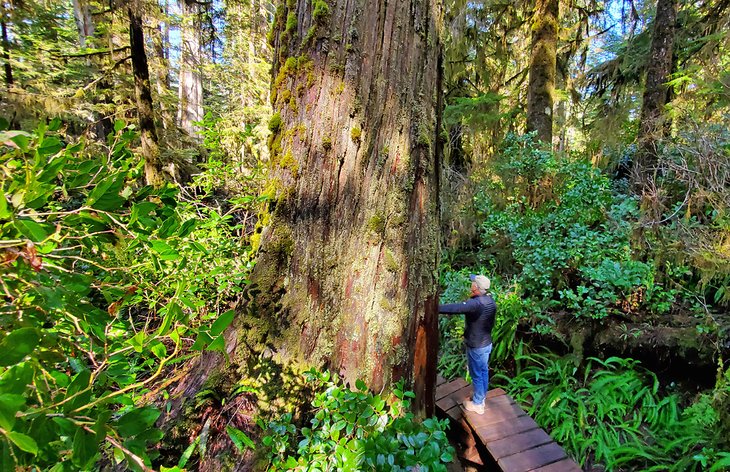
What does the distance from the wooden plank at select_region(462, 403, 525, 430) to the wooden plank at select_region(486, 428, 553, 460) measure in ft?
0.82

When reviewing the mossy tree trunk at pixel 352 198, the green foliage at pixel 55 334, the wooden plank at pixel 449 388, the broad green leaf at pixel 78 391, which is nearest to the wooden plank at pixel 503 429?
the wooden plank at pixel 449 388

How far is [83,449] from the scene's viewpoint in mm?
642

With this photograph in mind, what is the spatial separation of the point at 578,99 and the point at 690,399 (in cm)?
804

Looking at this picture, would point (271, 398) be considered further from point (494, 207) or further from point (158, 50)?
point (158, 50)

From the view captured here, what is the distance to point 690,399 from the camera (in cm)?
422

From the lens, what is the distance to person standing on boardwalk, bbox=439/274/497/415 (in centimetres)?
412

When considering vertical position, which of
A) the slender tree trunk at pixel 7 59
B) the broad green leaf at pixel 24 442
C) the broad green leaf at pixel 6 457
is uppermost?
the slender tree trunk at pixel 7 59

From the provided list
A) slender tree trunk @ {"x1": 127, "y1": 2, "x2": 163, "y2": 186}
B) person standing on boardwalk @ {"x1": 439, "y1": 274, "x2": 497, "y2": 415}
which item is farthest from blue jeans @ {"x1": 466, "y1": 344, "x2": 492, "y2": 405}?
slender tree trunk @ {"x1": 127, "y1": 2, "x2": 163, "y2": 186}

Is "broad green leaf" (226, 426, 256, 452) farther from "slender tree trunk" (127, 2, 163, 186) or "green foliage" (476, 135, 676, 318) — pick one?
"slender tree trunk" (127, 2, 163, 186)

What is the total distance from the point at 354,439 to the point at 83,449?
104 centimetres

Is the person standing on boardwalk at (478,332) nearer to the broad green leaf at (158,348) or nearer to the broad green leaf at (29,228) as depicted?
the broad green leaf at (158,348)

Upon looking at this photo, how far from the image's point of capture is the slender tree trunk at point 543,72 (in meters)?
7.36

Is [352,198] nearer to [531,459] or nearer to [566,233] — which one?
[531,459]

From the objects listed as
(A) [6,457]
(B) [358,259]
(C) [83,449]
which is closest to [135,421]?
(C) [83,449]
